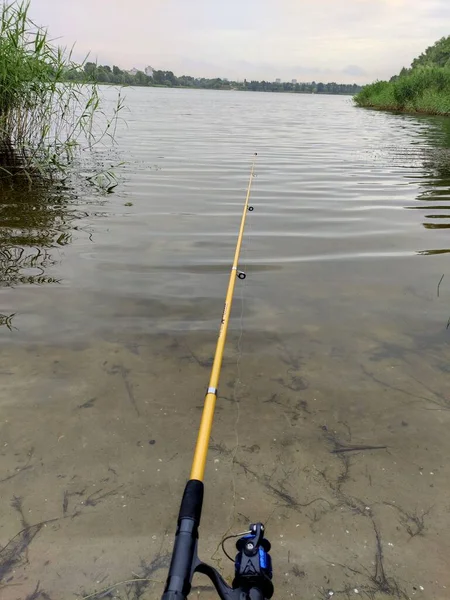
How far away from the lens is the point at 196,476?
1979 mm

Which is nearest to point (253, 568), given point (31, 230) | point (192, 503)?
point (192, 503)

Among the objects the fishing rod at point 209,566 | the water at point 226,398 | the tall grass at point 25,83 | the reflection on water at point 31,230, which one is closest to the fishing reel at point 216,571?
the fishing rod at point 209,566

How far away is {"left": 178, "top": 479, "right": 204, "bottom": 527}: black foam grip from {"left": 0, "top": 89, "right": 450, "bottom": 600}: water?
2.18 feet

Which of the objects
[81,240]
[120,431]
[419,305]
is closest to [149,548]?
[120,431]

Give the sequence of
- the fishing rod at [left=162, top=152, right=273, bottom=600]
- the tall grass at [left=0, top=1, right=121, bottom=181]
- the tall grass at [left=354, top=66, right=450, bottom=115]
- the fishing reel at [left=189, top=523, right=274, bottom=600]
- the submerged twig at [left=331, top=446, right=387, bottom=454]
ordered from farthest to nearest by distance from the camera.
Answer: the tall grass at [left=354, top=66, right=450, bottom=115] < the tall grass at [left=0, top=1, right=121, bottom=181] < the submerged twig at [left=331, top=446, right=387, bottom=454] < the fishing reel at [left=189, top=523, right=274, bottom=600] < the fishing rod at [left=162, top=152, right=273, bottom=600]

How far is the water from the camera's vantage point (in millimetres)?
2311

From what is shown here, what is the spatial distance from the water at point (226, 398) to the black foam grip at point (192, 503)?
26.2 inches

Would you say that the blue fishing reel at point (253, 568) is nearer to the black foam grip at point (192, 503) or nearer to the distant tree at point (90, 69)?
the black foam grip at point (192, 503)

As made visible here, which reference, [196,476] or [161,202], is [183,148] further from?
[196,476]

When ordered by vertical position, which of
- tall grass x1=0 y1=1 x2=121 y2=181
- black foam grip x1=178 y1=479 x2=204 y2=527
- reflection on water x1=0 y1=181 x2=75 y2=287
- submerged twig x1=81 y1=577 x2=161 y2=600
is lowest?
submerged twig x1=81 y1=577 x2=161 y2=600

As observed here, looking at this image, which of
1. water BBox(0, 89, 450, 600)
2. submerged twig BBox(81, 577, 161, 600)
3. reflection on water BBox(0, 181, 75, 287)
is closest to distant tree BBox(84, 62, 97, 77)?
reflection on water BBox(0, 181, 75, 287)

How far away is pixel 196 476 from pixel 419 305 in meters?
3.77

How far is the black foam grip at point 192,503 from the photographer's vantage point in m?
1.72

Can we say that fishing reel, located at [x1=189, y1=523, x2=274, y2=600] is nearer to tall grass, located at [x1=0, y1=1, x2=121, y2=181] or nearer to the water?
the water
